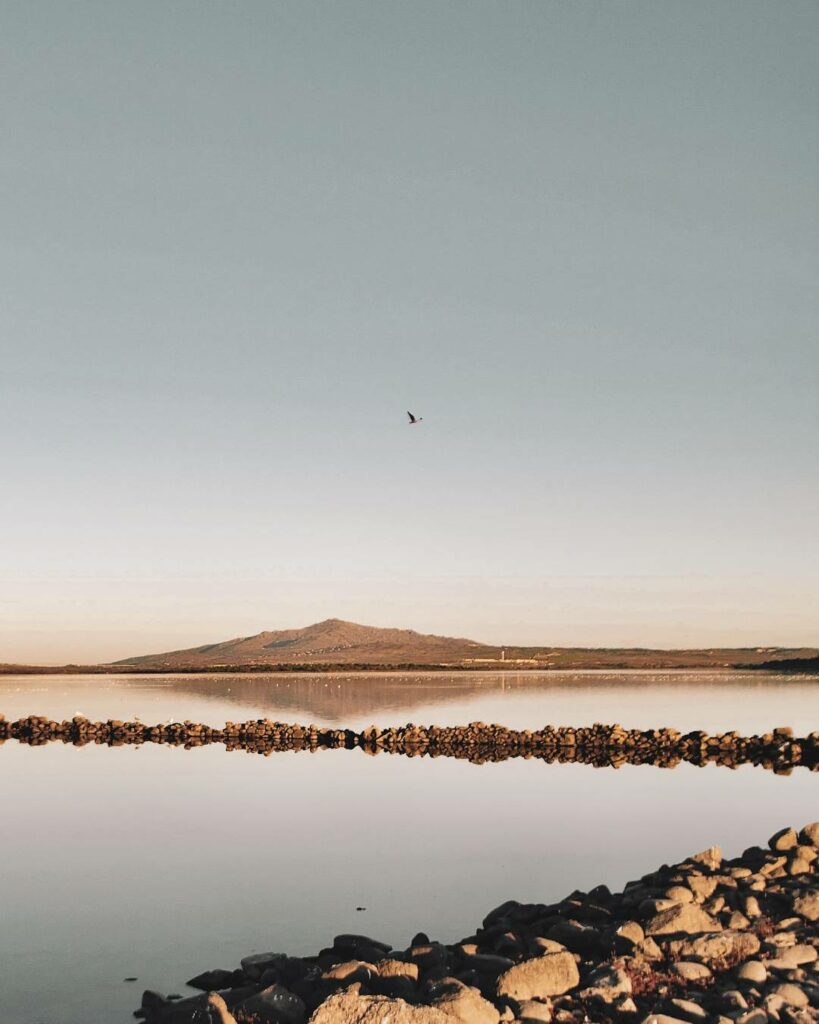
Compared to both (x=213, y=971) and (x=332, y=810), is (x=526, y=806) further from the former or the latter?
(x=213, y=971)

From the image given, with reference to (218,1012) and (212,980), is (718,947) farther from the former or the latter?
(212,980)

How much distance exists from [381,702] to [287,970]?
6358cm

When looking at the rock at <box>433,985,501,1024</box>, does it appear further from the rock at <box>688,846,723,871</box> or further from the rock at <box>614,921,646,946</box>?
the rock at <box>688,846,723,871</box>

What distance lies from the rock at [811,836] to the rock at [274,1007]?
10835 millimetres

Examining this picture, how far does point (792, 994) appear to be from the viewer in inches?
414

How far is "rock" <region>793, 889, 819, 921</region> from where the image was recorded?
1358cm

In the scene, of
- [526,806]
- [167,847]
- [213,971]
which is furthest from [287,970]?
[526,806]

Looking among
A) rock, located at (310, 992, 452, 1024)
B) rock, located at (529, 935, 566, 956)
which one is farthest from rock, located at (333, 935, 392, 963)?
rock, located at (310, 992, 452, 1024)

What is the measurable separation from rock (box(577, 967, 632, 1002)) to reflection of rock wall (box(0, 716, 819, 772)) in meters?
28.1

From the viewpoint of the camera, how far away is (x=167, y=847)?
22.5 meters

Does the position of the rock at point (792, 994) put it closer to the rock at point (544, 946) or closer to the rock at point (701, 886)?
the rock at point (544, 946)

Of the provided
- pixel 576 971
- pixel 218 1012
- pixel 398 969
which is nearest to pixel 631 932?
pixel 576 971

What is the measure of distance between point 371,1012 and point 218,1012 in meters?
1.83

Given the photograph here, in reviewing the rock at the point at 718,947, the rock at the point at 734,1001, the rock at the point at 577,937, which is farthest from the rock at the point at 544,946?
the rock at the point at 734,1001
